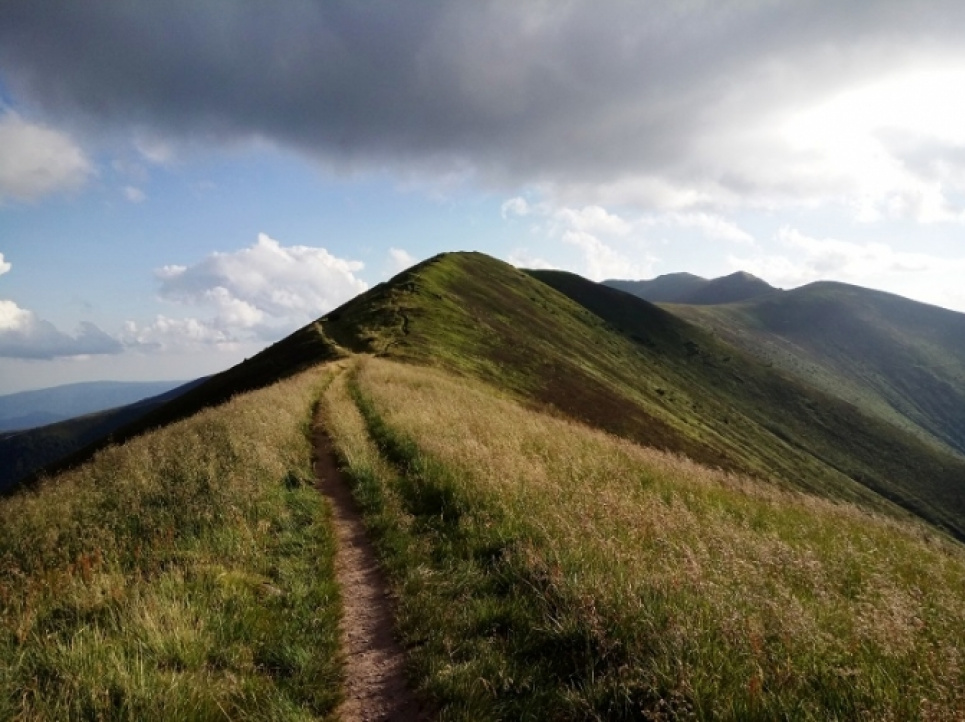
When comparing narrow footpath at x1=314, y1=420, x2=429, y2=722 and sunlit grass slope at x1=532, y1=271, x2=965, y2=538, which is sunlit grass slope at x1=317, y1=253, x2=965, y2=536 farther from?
narrow footpath at x1=314, y1=420, x2=429, y2=722

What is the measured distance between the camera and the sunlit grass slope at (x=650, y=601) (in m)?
4.86

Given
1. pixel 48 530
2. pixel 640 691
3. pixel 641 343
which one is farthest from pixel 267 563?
pixel 641 343

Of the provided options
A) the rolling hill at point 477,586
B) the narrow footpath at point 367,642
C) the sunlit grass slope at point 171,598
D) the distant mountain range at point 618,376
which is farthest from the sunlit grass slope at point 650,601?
the distant mountain range at point 618,376

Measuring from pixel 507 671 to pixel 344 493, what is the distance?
8.02 meters

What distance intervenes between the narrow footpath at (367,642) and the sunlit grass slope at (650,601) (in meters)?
0.24

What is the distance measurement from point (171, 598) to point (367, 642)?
2314 mm

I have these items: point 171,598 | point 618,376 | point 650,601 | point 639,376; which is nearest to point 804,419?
point 639,376

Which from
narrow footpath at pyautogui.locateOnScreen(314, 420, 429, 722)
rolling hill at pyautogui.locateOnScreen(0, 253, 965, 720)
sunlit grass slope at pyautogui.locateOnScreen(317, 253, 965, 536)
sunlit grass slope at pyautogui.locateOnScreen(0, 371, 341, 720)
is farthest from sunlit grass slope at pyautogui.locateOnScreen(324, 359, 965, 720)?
sunlit grass slope at pyautogui.locateOnScreen(317, 253, 965, 536)

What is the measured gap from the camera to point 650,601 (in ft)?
19.7

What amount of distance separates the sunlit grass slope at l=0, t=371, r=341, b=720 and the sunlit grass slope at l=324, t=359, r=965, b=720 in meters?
1.21

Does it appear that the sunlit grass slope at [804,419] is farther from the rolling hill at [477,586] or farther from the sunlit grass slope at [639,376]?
the rolling hill at [477,586]

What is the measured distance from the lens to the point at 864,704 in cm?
457

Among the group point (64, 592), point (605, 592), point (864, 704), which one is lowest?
point (864, 704)

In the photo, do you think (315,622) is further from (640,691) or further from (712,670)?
(712,670)
